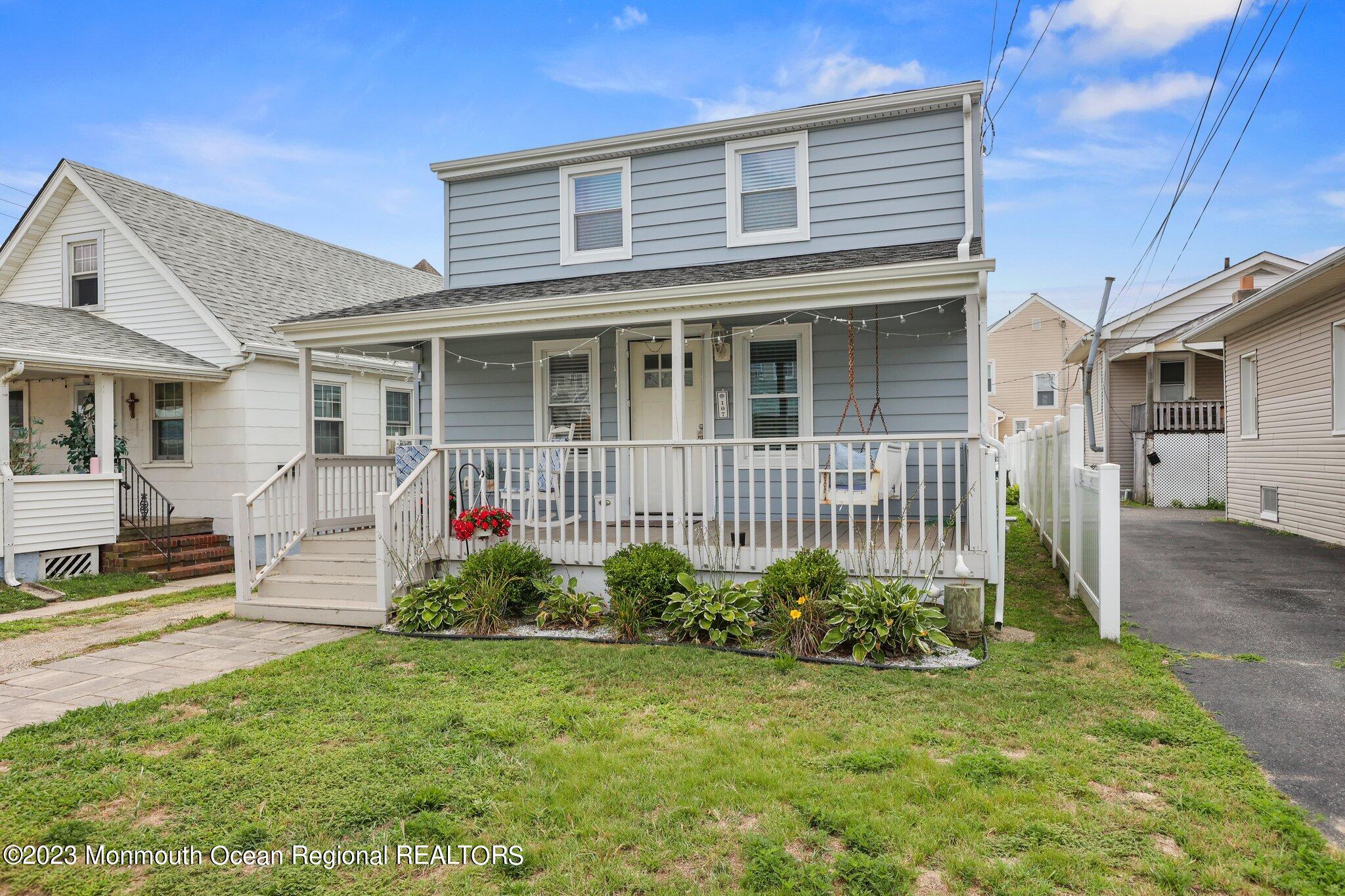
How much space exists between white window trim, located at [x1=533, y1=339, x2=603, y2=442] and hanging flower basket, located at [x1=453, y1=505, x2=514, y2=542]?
2420 mm

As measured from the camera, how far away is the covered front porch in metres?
6.58

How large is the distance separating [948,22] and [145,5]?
13.3m

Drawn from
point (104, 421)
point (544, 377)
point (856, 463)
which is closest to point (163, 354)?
point (104, 421)

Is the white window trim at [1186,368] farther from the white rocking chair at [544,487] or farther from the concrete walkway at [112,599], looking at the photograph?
the concrete walkway at [112,599]

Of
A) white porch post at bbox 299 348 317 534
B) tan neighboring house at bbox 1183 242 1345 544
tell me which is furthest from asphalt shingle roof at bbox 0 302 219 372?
tan neighboring house at bbox 1183 242 1345 544

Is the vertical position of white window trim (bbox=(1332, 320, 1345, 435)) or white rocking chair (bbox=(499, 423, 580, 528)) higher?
white window trim (bbox=(1332, 320, 1345, 435))

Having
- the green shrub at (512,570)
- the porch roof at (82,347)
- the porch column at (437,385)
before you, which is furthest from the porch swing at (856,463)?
the porch roof at (82,347)

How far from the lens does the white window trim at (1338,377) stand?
9.96 m

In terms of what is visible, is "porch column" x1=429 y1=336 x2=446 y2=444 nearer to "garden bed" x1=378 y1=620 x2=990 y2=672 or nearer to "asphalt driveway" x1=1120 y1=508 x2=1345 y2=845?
"garden bed" x1=378 y1=620 x2=990 y2=672

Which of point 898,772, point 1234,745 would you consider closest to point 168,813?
point 898,772

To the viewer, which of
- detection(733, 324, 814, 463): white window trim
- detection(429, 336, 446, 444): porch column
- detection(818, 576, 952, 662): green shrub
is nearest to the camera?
detection(818, 576, 952, 662): green shrub

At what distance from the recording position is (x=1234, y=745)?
368 cm

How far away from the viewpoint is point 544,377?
9.80 m

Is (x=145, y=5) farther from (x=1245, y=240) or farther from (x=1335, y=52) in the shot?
(x=1245, y=240)
